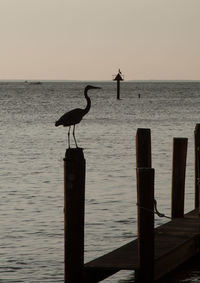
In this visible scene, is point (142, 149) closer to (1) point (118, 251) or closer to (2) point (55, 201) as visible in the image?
(1) point (118, 251)

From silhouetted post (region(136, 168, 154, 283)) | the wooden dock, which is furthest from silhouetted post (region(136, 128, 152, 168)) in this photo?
silhouetted post (region(136, 168, 154, 283))

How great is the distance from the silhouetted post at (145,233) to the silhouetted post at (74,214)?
2.83ft

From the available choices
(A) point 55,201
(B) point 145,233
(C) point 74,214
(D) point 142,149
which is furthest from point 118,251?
(A) point 55,201

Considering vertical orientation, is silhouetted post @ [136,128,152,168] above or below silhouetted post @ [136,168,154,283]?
above

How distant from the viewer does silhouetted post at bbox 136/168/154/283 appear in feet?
49.8

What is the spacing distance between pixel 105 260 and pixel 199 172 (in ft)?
17.1

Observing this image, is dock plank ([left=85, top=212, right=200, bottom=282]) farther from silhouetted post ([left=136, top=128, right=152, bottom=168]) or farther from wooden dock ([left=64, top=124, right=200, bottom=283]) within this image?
silhouetted post ([left=136, top=128, right=152, bottom=168])

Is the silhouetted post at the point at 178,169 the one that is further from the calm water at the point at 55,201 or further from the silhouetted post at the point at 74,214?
the silhouetted post at the point at 74,214

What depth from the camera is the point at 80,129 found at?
65125 mm

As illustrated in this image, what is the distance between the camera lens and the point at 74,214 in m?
14.8

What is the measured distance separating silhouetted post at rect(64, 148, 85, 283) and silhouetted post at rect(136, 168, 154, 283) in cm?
86

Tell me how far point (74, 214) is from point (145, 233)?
111 cm

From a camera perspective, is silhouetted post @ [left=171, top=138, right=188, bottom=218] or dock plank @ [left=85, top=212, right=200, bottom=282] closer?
dock plank @ [left=85, top=212, right=200, bottom=282]

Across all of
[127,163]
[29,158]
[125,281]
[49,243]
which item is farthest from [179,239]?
[29,158]
